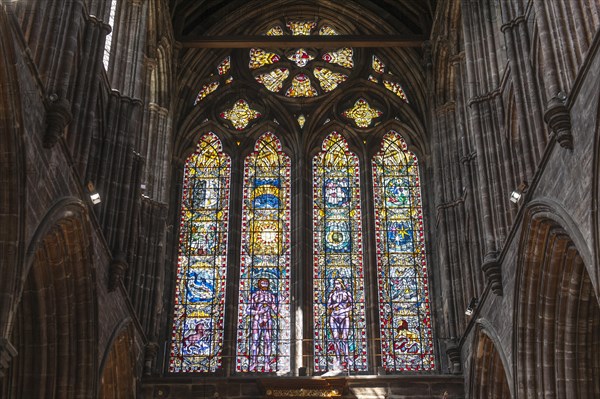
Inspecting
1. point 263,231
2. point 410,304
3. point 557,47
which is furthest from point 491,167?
point 263,231

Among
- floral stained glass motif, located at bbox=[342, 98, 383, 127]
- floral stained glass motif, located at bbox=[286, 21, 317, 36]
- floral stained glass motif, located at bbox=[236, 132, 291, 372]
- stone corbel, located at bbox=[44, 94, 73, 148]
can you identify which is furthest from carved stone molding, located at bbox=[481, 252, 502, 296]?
floral stained glass motif, located at bbox=[286, 21, 317, 36]

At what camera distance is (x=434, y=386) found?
23.4 meters

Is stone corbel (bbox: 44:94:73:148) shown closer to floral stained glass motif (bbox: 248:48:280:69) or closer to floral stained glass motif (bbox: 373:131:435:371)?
floral stained glass motif (bbox: 373:131:435:371)

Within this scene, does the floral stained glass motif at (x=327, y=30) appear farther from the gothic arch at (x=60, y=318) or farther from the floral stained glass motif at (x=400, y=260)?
the gothic arch at (x=60, y=318)

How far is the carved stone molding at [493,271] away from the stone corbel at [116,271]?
24.8 ft

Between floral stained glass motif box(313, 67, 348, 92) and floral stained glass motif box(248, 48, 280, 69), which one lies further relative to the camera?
floral stained glass motif box(248, 48, 280, 69)

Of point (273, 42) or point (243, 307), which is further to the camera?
point (273, 42)

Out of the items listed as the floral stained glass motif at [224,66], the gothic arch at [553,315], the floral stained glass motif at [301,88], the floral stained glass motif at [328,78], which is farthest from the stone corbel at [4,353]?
the floral stained glass motif at [328,78]

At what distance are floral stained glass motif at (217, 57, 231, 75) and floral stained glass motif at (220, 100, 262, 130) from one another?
115 centimetres

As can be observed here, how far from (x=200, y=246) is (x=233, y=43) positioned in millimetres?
6104

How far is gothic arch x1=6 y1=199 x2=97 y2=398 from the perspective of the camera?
1700 centimetres

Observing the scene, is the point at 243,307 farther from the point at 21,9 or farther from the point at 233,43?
the point at 21,9

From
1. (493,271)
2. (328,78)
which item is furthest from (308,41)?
(493,271)

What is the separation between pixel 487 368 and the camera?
70.6 feet
